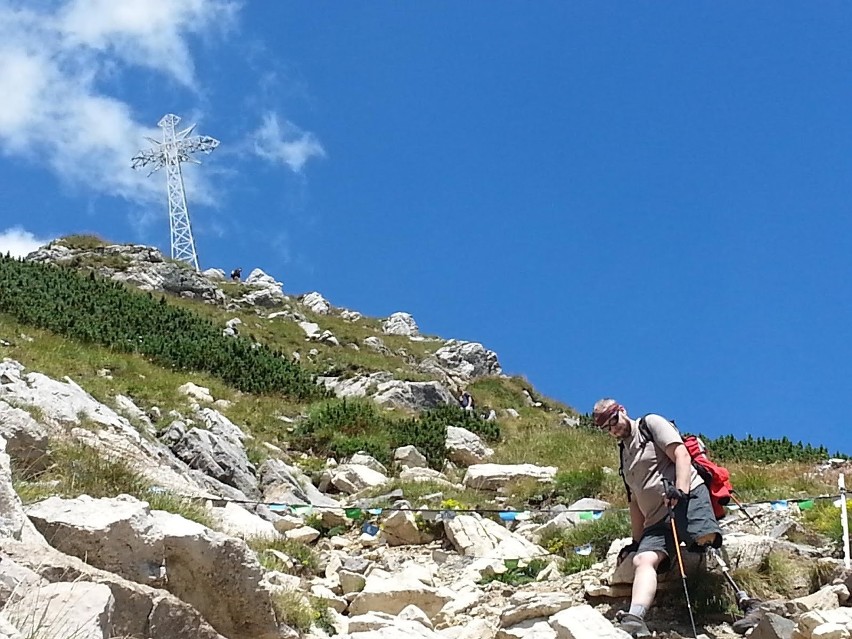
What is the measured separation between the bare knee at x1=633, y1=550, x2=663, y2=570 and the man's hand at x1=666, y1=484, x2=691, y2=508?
0.35 m

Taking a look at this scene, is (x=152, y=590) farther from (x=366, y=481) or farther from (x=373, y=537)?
(x=366, y=481)

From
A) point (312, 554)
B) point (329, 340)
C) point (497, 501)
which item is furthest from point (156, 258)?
point (312, 554)

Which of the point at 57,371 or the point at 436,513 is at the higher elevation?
the point at 57,371

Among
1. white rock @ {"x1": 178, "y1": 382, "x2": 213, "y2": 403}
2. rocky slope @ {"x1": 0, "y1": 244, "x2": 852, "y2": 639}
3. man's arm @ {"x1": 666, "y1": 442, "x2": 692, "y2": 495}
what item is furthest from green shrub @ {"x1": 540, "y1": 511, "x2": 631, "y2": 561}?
white rock @ {"x1": 178, "y1": 382, "x2": 213, "y2": 403}

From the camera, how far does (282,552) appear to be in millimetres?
8203

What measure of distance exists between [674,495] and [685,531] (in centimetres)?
32

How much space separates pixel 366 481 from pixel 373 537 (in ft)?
10.0

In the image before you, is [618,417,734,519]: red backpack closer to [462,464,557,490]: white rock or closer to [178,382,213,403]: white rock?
[462,464,557,490]: white rock

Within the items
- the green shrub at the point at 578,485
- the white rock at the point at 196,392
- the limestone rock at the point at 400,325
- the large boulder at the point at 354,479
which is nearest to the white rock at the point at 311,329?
the limestone rock at the point at 400,325

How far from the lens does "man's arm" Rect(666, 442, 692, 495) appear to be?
617 cm

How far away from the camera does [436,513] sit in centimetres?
1023

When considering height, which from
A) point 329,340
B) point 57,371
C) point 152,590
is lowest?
point 152,590

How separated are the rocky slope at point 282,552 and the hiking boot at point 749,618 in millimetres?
97

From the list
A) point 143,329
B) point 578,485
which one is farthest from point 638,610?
point 143,329
